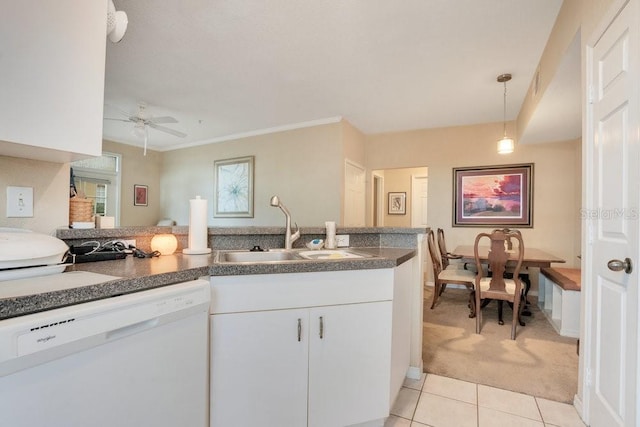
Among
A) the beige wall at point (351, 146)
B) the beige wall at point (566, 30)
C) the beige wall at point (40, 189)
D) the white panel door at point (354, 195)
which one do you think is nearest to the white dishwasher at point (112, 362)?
the beige wall at point (40, 189)

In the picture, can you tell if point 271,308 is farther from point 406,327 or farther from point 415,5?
point 415,5

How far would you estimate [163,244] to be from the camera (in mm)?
1588

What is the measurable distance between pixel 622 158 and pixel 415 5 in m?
1.58

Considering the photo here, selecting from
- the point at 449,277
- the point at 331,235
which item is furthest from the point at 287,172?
the point at 331,235

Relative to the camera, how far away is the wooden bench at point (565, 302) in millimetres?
2736

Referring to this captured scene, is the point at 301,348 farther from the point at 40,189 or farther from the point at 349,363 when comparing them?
the point at 40,189

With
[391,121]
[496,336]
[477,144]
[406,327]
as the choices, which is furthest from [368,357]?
[477,144]

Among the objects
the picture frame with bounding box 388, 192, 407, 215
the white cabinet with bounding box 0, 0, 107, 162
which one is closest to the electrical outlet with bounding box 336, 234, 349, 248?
the white cabinet with bounding box 0, 0, 107, 162

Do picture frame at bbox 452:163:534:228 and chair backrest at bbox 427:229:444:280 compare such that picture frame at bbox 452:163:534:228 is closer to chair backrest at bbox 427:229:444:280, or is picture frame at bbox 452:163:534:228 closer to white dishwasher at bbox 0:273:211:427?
chair backrest at bbox 427:229:444:280

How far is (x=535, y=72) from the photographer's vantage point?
294 cm

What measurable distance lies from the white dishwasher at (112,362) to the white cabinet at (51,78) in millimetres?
637

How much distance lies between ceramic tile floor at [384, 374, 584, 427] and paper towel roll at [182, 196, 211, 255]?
1.38m

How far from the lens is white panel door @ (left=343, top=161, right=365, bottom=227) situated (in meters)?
4.49

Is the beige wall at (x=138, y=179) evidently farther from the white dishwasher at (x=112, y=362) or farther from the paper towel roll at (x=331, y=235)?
the white dishwasher at (x=112, y=362)
